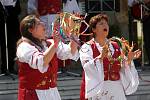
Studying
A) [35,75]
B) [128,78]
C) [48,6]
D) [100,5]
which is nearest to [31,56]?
[35,75]

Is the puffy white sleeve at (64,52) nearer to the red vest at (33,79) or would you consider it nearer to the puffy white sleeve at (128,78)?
the red vest at (33,79)

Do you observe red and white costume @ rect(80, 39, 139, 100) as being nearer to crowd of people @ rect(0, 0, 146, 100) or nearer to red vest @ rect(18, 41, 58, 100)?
crowd of people @ rect(0, 0, 146, 100)

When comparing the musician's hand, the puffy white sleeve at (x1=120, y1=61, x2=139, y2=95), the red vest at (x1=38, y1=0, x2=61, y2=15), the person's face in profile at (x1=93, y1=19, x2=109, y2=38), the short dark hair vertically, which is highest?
the red vest at (x1=38, y1=0, x2=61, y2=15)

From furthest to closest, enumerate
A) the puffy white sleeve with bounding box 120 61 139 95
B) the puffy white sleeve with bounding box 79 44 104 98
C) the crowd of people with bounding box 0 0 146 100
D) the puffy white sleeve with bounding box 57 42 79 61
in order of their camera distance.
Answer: the puffy white sleeve with bounding box 120 61 139 95 → the puffy white sleeve with bounding box 79 44 104 98 → the puffy white sleeve with bounding box 57 42 79 61 → the crowd of people with bounding box 0 0 146 100

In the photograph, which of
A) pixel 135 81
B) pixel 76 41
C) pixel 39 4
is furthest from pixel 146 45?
pixel 76 41

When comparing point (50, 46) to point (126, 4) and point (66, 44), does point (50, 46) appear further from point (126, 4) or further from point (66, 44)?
point (126, 4)

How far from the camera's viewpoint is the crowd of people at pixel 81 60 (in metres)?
4.31

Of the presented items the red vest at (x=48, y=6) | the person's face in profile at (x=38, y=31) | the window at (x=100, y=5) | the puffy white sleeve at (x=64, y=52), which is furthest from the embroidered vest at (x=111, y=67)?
the window at (x=100, y=5)

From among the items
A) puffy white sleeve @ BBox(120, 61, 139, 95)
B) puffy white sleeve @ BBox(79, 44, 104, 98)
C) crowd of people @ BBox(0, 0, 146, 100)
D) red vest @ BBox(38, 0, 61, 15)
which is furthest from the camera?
red vest @ BBox(38, 0, 61, 15)

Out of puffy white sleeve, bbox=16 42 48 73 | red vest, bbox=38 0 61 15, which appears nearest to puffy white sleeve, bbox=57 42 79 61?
puffy white sleeve, bbox=16 42 48 73

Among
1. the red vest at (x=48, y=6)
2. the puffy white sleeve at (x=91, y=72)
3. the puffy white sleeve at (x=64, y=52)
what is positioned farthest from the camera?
the red vest at (x=48, y=6)

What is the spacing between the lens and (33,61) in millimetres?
4227

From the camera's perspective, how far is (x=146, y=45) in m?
10.1

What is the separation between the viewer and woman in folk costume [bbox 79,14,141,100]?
4930mm
